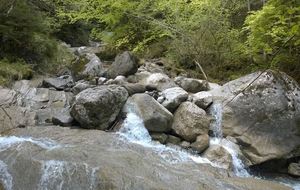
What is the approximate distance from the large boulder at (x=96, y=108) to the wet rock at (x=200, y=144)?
6.63 feet

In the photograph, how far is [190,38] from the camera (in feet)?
42.8

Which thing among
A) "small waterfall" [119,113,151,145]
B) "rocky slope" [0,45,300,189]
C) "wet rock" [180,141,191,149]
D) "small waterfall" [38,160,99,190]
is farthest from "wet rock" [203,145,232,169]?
"small waterfall" [38,160,99,190]

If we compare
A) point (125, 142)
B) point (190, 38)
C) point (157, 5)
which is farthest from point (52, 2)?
point (125, 142)

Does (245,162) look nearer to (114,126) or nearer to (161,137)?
(161,137)

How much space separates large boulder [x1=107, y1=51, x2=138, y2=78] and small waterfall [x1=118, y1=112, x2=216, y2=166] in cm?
294

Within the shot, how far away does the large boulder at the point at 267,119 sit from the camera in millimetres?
9000

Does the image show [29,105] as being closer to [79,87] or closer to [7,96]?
[7,96]

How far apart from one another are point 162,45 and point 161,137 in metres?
6.58

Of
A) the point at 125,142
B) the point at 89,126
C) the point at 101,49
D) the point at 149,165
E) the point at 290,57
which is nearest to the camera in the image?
the point at 149,165

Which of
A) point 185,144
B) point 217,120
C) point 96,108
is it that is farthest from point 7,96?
point 217,120

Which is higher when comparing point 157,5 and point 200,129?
point 157,5

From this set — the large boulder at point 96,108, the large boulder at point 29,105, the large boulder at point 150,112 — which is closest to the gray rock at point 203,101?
the large boulder at point 150,112

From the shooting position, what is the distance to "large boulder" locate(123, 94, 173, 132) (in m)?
9.12

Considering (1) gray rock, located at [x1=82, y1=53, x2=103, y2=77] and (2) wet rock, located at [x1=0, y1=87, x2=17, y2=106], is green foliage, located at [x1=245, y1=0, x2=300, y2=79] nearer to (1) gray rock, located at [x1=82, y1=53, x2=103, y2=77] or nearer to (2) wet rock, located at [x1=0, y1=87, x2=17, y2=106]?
(1) gray rock, located at [x1=82, y1=53, x2=103, y2=77]
